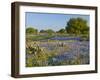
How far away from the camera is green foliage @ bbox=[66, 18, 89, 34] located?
7.32 ft

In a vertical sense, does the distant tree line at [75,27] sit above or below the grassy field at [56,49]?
above

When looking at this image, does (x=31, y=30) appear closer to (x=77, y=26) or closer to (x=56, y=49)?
(x=56, y=49)

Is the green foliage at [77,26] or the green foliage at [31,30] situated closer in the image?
the green foliage at [31,30]

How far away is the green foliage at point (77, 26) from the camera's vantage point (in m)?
2.23

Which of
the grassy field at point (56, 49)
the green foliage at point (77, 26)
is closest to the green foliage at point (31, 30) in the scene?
the grassy field at point (56, 49)

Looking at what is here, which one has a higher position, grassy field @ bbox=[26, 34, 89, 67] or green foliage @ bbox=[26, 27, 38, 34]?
green foliage @ bbox=[26, 27, 38, 34]

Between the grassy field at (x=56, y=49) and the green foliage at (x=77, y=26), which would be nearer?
the grassy field at (x=56, y=49)

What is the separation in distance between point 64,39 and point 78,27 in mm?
185

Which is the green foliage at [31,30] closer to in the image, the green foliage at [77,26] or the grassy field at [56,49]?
the grassy field at [56,49]

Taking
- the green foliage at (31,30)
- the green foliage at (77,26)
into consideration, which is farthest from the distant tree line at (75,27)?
the green foliage at (31,30)

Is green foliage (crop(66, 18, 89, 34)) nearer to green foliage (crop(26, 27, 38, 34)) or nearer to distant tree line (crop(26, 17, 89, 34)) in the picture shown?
Result: distant tree line (crop(26, 17, 89, 34))

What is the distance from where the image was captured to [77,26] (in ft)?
7.45

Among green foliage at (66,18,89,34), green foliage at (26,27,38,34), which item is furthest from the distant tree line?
green foliage at (26,27,38,34)

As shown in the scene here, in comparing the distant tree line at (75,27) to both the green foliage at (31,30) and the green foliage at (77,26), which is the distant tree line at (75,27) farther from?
the green foliage at (31,30)
